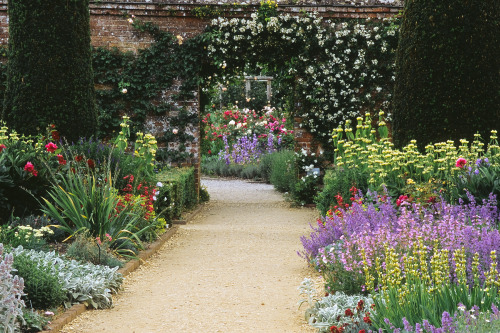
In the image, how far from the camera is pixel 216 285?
5387 mm

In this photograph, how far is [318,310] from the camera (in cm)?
413

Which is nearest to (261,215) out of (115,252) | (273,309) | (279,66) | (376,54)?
(279,66)

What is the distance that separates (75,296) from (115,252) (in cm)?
174

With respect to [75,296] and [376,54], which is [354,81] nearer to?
[376,54]

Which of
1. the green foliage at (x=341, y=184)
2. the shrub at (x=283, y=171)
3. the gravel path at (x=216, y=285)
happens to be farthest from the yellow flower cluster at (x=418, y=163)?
the shrub at (x=283, y=171)

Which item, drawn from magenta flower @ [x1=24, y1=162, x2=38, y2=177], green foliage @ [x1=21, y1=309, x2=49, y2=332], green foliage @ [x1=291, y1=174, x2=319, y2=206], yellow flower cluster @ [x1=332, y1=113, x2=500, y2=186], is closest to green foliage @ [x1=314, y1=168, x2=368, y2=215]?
yellow flower cluster @ [x1=332, y1=113, x2=500, y2=186]

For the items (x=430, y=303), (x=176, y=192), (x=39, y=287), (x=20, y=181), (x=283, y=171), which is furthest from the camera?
(x=283, y=171)

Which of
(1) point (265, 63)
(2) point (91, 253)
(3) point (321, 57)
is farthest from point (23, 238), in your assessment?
(3) point (321, 57)

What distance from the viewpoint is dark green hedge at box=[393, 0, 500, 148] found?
7.83 m

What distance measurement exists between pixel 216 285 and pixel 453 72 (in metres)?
4.40

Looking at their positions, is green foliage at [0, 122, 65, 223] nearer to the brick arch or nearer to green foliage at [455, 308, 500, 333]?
the brick arch

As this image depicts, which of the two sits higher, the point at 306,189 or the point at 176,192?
the point at 176,192

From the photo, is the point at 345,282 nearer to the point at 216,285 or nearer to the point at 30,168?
the point at 216,285

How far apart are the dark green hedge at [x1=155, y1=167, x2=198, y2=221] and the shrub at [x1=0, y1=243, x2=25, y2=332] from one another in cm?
453
